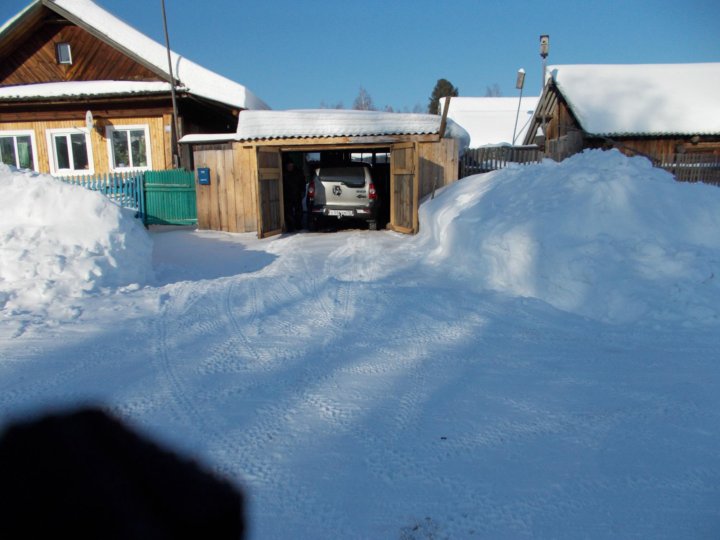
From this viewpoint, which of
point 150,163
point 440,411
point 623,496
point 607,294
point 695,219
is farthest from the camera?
point 150,163

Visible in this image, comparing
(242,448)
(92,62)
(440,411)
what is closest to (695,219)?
(440,411)

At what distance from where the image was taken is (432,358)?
439 centimetres

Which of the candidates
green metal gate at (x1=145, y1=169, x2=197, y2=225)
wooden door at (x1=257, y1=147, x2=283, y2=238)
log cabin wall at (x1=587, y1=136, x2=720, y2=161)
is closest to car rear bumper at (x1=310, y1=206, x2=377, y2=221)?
wooden door at (x1=257, y1=147, x2=283, y2=238)

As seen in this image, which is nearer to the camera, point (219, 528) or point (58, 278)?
point (219, 528)

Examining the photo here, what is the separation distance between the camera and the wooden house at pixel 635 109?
1905 centimetres

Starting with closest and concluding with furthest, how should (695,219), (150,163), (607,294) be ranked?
(607,294) → (695,219) → (150,163)

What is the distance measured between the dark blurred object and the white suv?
34.0 feet

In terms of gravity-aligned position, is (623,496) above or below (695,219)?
below

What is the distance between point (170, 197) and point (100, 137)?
524 cm

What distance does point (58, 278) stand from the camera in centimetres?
580

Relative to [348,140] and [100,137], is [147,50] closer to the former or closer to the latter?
[100,137]

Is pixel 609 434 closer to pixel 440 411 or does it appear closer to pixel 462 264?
pixel 440 411

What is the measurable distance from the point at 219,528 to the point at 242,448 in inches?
30.8

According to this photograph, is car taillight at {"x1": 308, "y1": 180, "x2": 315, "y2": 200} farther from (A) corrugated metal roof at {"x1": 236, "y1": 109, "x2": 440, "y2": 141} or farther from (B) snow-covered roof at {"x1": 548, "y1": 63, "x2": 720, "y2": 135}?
(B) snow-covered roof at {"x1": 548, "y1": 63, "x2": 720, "y2": 135}
